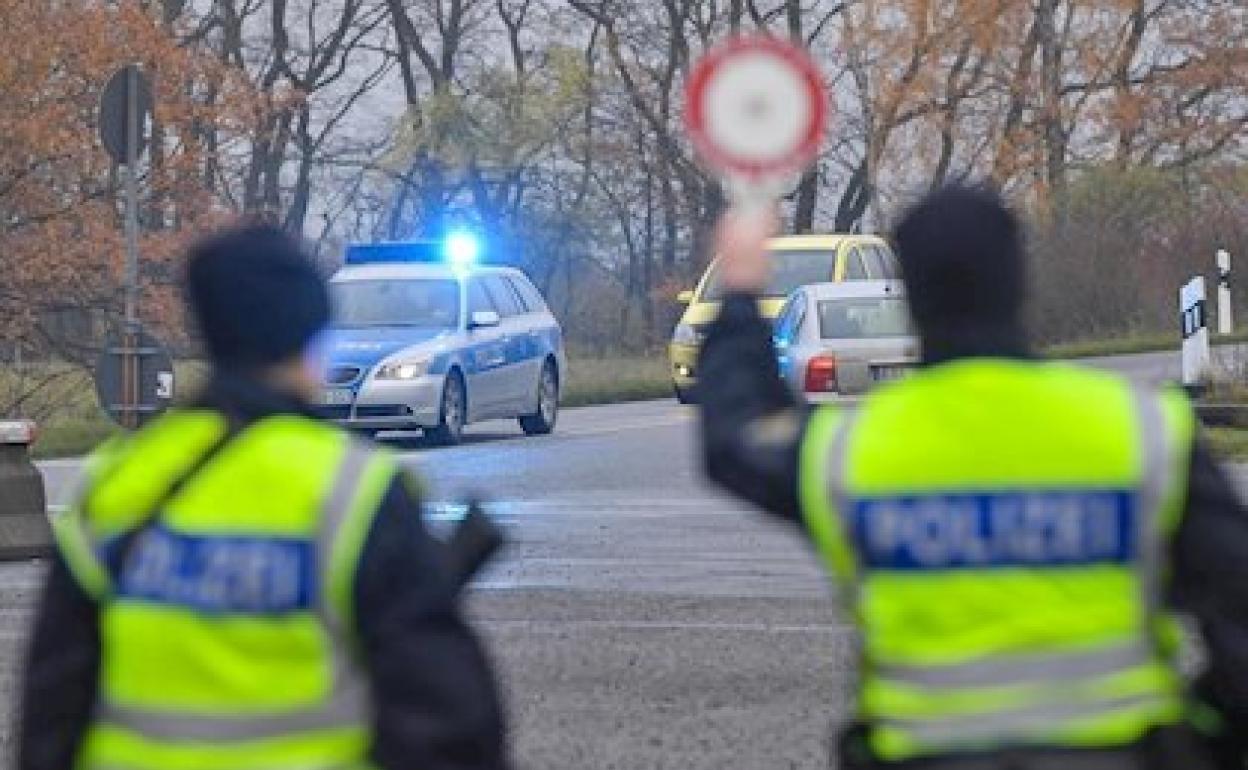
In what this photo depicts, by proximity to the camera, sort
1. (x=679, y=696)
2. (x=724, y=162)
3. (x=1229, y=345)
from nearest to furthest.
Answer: (x=724, y=162)
(x=679, y=696)
(x=1229, y=345)

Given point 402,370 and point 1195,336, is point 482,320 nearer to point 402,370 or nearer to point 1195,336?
point 402,370

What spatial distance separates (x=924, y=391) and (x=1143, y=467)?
1.01ft

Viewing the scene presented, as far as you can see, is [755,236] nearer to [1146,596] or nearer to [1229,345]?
[1146,596]

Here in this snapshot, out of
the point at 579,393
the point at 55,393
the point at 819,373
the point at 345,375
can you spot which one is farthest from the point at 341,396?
the point at 579,393

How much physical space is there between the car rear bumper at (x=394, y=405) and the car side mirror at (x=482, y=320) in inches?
34.9

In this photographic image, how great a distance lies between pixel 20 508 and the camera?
53.9ft

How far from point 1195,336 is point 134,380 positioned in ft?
29.7

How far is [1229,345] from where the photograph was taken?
99.8ft

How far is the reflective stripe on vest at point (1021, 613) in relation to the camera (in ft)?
14.1

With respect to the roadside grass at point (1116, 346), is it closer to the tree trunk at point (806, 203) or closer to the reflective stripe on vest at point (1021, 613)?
the tree trunk at point (806, 203)

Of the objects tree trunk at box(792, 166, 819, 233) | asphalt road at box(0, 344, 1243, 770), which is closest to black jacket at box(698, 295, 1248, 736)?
asphalt road at box(0, 344, 1243, 770)

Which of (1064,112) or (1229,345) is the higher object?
(1064,112)

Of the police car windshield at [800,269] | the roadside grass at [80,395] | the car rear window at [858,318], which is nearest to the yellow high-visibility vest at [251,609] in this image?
the car rear window at [858,318]

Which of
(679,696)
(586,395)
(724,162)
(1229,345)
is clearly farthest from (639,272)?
(724,162)
